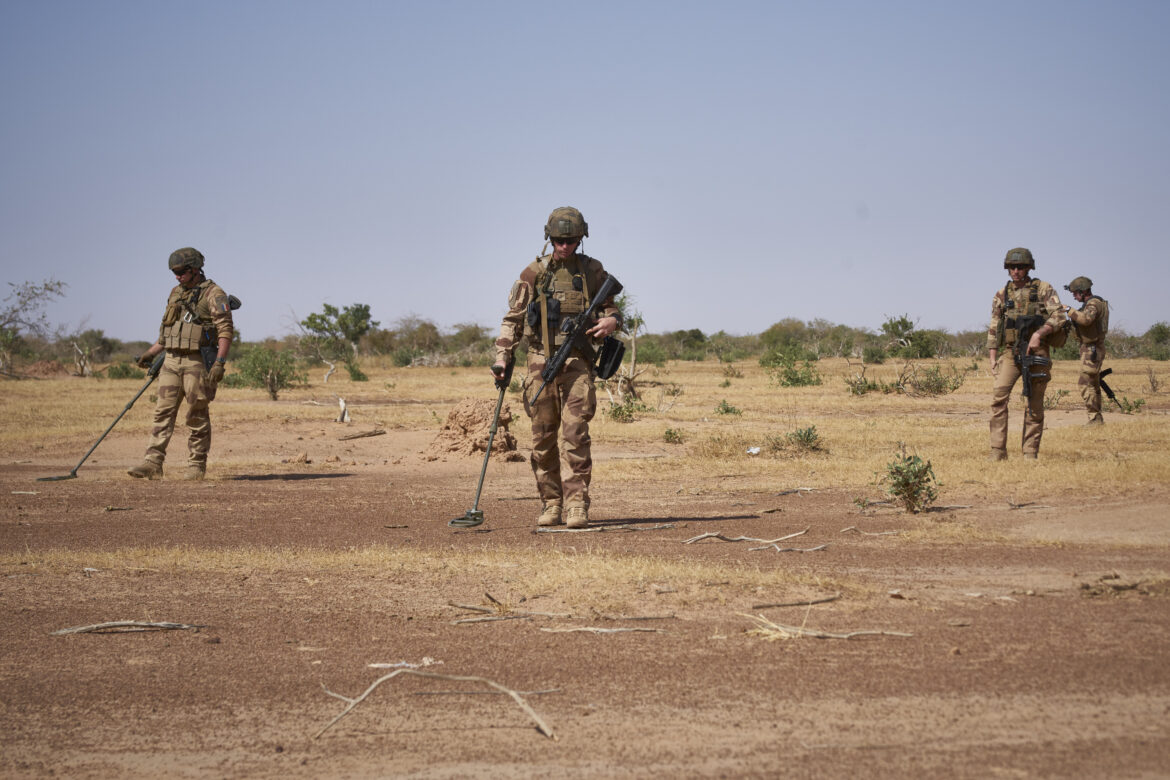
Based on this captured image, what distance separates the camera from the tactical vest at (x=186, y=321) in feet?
36.1

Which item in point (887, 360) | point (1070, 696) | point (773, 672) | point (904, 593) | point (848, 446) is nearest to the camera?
point (1070, 696)

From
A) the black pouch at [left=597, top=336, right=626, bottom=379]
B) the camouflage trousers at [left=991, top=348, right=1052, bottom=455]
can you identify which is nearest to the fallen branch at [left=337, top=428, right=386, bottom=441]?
the black pouch at [left=597, top=336, right=626, bottom=379]

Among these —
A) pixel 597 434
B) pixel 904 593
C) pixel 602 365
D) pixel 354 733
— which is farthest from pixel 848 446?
pixel 354 733

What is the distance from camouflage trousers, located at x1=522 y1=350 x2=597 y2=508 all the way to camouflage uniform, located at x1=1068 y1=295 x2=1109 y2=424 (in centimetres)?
948

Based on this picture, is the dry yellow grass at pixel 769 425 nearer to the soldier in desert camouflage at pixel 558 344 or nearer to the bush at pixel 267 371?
the bush at pixel 267 371

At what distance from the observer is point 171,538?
25.1 ft

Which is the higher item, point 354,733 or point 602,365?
point 602,365

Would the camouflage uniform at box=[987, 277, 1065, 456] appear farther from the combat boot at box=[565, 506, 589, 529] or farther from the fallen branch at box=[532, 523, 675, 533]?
the combat boot at box=[565, 506, 589, 529]

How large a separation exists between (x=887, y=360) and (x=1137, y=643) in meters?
→ 41.1

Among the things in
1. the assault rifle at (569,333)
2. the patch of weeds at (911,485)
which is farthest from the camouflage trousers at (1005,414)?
the assault rifle at (569,333)

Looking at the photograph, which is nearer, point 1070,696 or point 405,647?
point 1070,696

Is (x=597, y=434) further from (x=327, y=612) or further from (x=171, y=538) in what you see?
(x=327, y=612)

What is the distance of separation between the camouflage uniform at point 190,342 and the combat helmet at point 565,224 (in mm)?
5151

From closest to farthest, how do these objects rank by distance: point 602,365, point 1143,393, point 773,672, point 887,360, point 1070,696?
point 1070,696 < point 773,672 < point 602,365 < point 1143,393 < point 887,360
